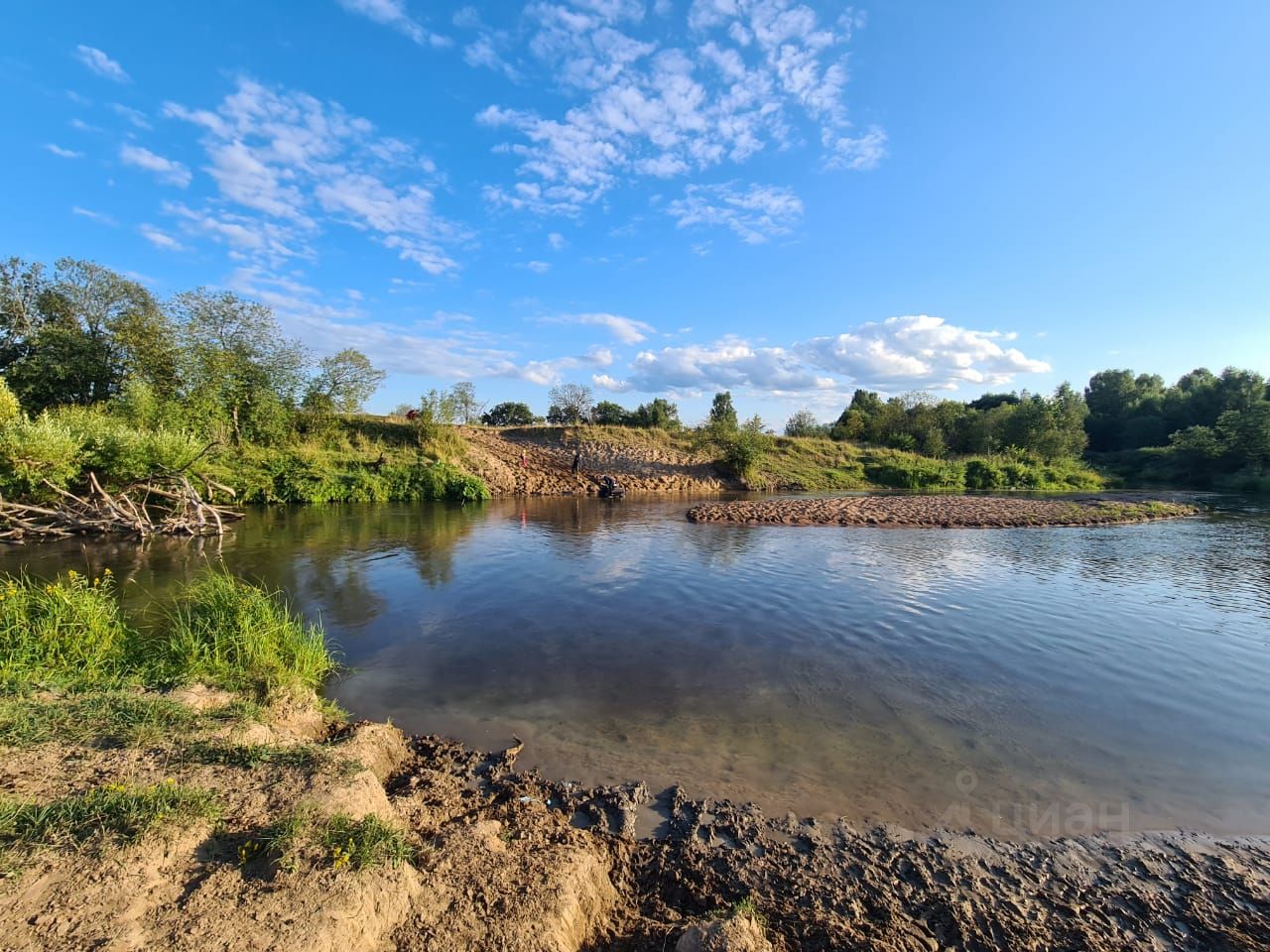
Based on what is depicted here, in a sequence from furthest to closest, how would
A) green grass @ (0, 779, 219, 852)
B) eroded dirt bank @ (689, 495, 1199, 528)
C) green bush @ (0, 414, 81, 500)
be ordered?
eroded dirt bank @ (689, 495, 1199, 528)
green bush @ (0, 414, 81, 500)
green grass @ (0, 779, 219, 852)

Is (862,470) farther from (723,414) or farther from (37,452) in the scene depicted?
(37,452)

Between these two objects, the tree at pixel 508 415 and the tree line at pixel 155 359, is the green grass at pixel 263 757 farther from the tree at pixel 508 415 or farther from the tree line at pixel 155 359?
the tree at pixel 508 415

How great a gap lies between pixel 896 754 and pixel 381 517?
24231 mm

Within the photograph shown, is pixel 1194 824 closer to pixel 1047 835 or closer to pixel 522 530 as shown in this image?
pixel 1047 835

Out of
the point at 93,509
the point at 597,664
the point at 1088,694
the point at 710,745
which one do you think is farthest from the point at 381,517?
the point at 1088,694

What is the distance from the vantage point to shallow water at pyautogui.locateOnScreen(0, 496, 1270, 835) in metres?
5.43

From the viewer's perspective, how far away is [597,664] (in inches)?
331

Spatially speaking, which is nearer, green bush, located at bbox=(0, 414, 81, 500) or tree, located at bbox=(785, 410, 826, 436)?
green bush, located at bbox=(0, 414, 81, 500)

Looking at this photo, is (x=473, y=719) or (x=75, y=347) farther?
(x=75, y=347)

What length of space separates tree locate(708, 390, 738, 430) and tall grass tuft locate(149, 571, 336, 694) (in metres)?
40.8

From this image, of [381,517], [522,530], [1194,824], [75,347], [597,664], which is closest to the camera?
[1194,824]

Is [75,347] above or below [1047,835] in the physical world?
above

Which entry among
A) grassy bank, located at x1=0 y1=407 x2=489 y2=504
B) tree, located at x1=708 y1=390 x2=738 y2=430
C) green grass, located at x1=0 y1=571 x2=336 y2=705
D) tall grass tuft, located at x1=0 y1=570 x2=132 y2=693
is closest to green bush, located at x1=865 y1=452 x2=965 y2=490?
tree, located at x1=708 y1=390 x2=738 y2=430

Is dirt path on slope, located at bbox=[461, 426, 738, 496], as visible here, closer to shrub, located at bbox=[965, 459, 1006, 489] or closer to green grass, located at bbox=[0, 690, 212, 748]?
shrub, located at bbox=[965, 459, 1006, 489]
